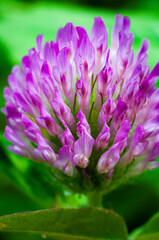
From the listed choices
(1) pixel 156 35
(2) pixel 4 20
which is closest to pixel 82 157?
(1) pixel 156 35

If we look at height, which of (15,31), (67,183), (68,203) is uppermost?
(15,31)

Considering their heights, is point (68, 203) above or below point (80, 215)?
below

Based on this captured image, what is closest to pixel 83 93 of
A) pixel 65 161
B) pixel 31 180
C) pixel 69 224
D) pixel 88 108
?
pixel 88 108

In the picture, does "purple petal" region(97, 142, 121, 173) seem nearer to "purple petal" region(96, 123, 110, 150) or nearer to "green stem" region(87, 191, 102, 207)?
"purple petal" region(96, 123, 110, 150)

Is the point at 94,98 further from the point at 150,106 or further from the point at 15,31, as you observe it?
the point at 15,31

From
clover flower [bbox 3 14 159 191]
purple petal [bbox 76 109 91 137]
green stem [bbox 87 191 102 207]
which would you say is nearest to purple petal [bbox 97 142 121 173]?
clover flower [bbox 3 14 159 191]

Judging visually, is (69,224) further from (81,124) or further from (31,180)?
(31,180)

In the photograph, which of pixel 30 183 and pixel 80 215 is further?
pixel 30 183
